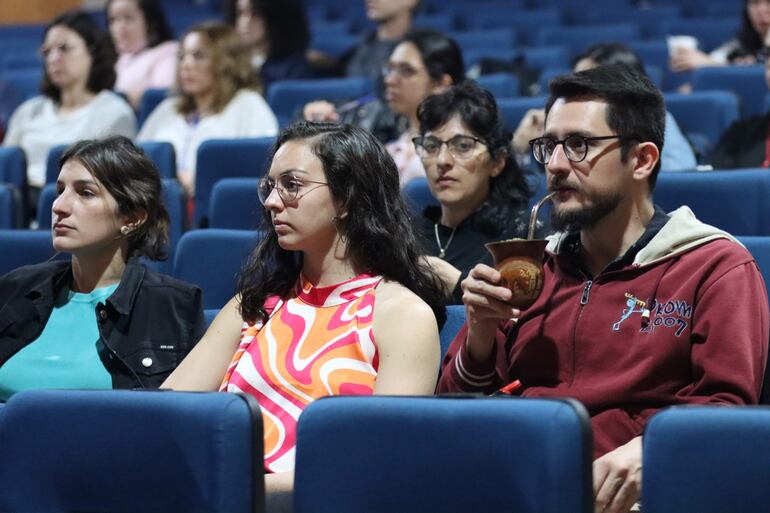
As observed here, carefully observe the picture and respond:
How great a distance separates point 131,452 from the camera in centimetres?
145

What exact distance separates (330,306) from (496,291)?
0.36 metres

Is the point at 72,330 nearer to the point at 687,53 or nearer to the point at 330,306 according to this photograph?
the point at 330,306

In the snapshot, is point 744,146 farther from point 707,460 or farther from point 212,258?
point 707,460

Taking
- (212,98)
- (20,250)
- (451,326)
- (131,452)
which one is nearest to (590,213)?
(451,326)

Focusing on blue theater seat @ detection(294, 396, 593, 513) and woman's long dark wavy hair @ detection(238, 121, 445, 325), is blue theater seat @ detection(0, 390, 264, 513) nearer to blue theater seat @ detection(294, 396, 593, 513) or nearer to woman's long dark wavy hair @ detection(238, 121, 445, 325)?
blue theater seat @ detection(294, 396, 593, 513)

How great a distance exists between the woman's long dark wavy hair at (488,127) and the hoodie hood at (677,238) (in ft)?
2.45

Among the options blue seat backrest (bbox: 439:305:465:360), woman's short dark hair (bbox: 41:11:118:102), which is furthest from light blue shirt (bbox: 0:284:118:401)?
woman's short dark hair (bbox: 41:11:118:102)

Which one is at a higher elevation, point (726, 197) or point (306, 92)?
point (726, 197)

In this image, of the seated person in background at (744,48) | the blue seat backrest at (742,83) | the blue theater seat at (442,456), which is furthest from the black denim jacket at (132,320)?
the seated person in background at (744,48)

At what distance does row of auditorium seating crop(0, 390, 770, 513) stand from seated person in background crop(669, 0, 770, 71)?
332 centimetres

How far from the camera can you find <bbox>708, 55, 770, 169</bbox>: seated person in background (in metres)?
3.25

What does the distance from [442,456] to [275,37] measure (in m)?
3.50

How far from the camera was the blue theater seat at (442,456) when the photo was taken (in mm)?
1306

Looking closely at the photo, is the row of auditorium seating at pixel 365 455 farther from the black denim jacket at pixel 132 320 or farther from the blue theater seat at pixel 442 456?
the black denim jacket at pixel 132 320
